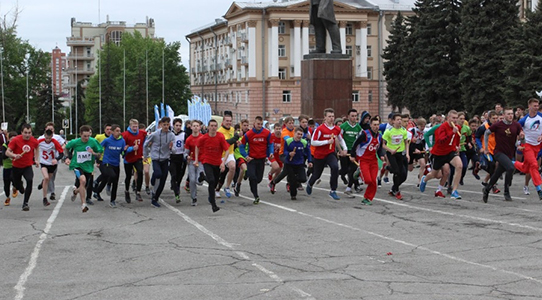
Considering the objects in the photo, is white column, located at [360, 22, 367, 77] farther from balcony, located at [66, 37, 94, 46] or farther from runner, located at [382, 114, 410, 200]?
balcony, located at [66, 37, 94, 46]

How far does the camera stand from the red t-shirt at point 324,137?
18.2 m

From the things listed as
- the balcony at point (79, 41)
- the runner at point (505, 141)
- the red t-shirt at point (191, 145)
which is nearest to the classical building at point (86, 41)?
the balcony at point (79, 41)

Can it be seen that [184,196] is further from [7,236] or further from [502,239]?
[502,239]

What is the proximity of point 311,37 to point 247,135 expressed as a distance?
79.7 metres

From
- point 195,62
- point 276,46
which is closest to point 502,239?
point 276,46

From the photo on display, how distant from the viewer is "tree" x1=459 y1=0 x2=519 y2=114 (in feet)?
171

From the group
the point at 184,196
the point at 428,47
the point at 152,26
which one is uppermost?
the point at 152,26

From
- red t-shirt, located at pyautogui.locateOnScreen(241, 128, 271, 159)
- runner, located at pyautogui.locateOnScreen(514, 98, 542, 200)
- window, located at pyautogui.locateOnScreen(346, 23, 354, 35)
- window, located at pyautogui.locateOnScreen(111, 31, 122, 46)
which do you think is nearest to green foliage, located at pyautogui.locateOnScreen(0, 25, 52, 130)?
window, located at pyautogui.locateOnScreen(346, 23, 354, 35)

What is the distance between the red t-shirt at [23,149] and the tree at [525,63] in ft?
108

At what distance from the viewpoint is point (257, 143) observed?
18.5 meters

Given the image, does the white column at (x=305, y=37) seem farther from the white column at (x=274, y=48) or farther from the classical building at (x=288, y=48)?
the white column at (x=274, y=48)

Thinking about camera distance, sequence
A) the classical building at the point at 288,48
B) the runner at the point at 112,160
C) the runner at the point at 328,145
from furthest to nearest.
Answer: the classical building at the point at 288,48 → the runner at the point at 328,145 → the runner at the point at 112,160

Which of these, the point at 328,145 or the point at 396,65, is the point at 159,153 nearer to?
the point at 328,145

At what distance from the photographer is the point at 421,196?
1872 centimetres
